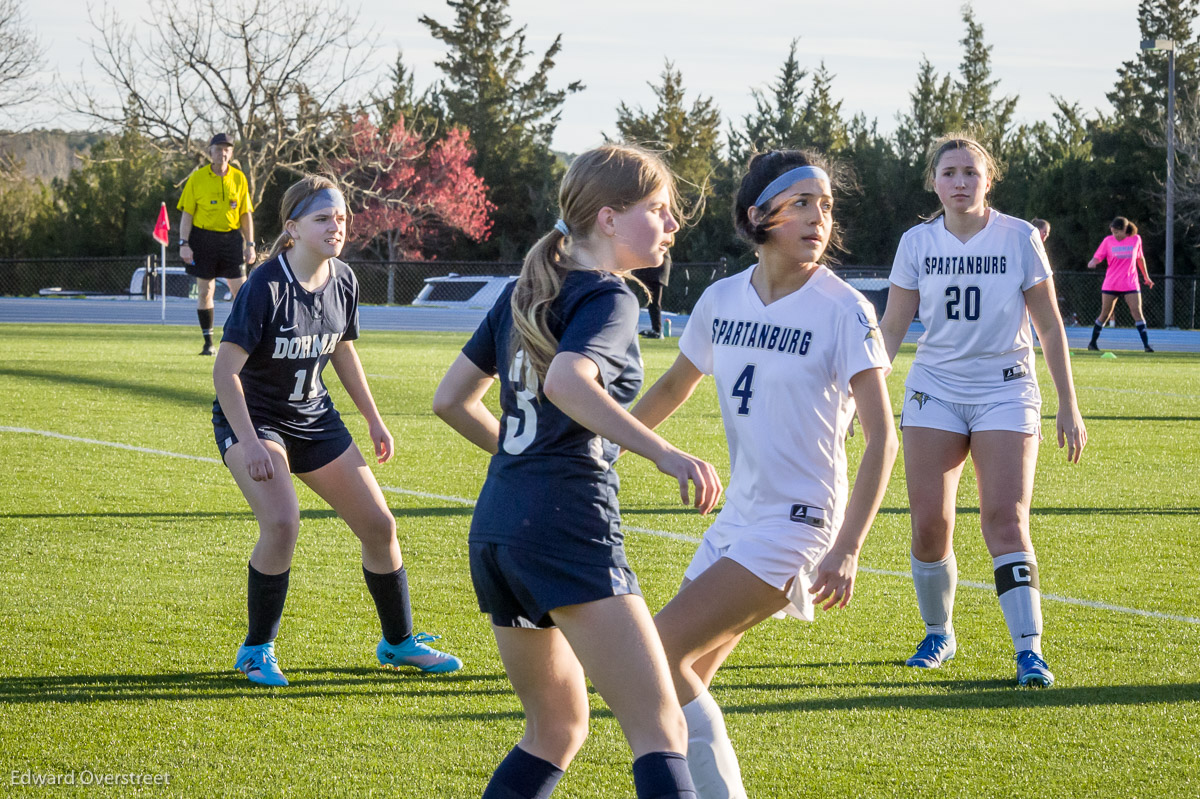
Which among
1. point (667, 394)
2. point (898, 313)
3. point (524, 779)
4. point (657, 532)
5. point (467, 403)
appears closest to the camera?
point (524, 779)

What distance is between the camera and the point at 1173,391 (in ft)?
52.1

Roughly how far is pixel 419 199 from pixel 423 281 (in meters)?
12.9

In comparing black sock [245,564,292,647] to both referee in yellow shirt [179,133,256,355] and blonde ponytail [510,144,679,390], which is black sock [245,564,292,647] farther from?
referee in yellow shirt [179,133,256,355]

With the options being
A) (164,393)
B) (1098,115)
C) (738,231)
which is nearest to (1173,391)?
(164,393)

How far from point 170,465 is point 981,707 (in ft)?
21.0

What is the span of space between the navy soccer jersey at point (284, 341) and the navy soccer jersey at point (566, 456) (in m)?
1.96

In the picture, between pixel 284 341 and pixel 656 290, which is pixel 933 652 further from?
pixel 656 290

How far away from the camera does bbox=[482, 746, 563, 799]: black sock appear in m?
2.69

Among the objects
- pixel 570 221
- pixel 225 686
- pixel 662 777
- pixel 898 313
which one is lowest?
pixel 225 686

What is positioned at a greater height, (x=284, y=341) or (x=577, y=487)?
(x=284, y=341)

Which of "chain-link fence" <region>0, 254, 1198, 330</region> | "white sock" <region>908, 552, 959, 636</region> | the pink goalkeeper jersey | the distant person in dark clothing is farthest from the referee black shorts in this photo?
"chain-link fence" <region>0, 254, 1198, 330</region>

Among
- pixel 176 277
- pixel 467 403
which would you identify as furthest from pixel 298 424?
pixel 176 277

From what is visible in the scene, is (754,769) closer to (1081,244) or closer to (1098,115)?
(1081,244)

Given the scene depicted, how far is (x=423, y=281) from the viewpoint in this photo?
3941 cm
